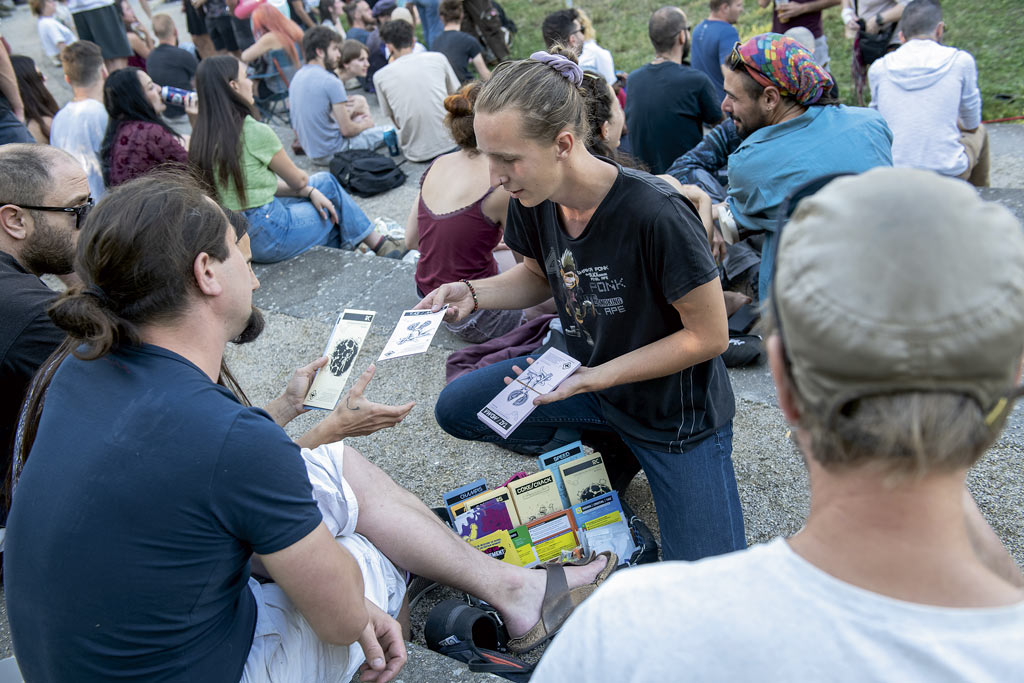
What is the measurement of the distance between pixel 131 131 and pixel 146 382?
14.6 ft

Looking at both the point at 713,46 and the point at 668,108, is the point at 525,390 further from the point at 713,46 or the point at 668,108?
the point at 713,46

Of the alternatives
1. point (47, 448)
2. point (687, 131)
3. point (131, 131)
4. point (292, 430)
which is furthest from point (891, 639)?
point (131, 131)

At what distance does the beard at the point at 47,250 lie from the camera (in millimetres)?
2939

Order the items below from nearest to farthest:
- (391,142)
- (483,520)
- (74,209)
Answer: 1. (483,520)
2. (74,209)
3. (391,142)

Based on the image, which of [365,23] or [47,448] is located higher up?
[47,448]

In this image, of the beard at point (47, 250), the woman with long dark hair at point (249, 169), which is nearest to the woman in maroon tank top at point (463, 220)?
the woman with long dark hair at point (249, 169)

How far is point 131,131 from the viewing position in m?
5.43

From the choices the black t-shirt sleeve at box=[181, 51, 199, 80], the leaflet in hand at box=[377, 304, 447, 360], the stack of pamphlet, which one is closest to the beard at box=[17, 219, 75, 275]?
the leaflet in hand at box=[377, 304, 447, 360]

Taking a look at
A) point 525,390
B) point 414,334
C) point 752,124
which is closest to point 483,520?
point 525,390

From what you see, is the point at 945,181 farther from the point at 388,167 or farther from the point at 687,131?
the point at 388,167

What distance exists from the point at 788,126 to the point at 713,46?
3.77 metres

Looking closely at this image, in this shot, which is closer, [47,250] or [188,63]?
[47,250]

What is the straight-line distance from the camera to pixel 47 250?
2.96 meters

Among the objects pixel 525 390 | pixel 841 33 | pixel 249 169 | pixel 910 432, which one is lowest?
pixel 841 33
